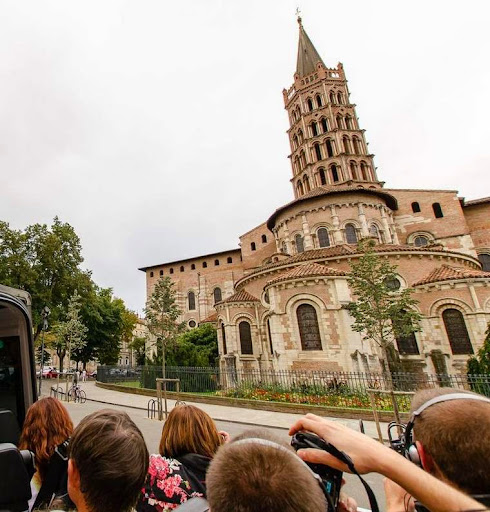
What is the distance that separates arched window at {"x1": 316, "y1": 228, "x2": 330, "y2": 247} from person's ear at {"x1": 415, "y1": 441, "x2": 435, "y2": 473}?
76.6 ft

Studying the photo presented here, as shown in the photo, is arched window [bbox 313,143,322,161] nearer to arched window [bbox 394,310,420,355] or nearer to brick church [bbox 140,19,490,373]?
brick church [bbox 140,19,490,373]

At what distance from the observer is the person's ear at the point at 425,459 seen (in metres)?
1.29

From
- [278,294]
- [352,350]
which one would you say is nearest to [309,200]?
[278,294]

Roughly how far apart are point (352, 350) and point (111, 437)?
51.1 ft

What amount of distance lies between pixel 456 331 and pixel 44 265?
32337mm

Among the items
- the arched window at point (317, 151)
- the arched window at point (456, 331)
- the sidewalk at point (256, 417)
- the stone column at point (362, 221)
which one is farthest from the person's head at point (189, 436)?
the arched window at point (317, 151)

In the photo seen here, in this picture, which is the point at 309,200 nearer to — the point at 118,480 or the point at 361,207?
the point at 361,207

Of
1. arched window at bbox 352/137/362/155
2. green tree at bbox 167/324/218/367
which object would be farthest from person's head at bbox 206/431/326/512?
arched window at bbox 352/137/362/155

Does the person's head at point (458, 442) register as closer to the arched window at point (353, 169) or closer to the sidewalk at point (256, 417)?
the sidewalk at point (256, 417)

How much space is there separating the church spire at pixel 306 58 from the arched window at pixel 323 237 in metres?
26.4

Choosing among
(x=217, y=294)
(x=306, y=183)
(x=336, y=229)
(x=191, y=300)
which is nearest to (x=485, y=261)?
(x=336, y=229)

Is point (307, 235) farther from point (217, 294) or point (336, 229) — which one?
point (217, 294)

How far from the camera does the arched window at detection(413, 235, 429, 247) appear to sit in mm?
26578

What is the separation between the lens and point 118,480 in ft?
5.06
